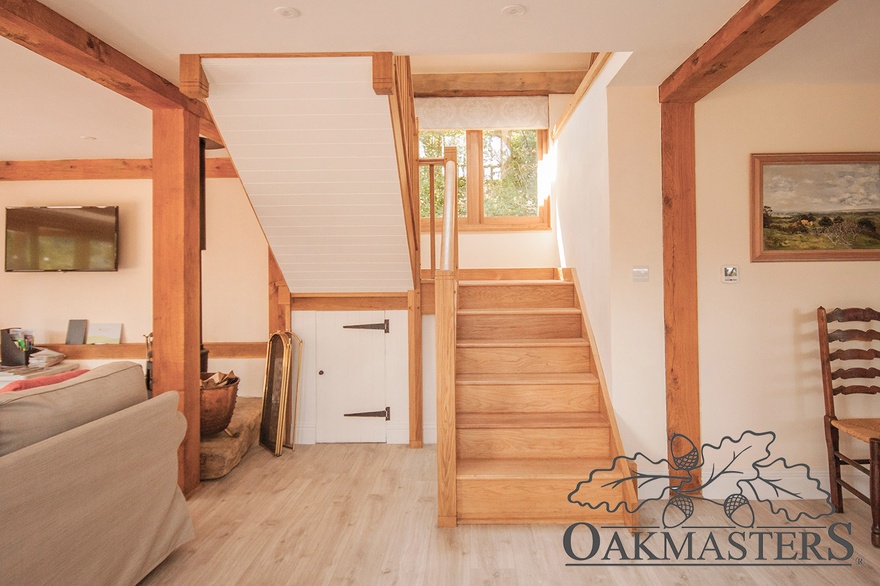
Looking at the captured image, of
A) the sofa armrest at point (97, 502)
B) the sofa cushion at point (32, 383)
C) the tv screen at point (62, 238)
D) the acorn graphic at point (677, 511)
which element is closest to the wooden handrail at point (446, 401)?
the acorn graphic at point (677, 511)

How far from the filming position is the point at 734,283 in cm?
298

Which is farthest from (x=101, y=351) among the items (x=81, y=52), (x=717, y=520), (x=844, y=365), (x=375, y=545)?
(x=844, y=365)

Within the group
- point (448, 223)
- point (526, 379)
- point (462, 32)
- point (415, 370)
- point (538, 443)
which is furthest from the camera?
point (415, 370)

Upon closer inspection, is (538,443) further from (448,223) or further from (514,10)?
(514,10)

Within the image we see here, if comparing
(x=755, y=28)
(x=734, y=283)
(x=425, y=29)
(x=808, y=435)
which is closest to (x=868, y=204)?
(x=734, y=283)

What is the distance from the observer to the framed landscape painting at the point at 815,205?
9.74 feet

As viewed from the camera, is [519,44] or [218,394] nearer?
[519,44]

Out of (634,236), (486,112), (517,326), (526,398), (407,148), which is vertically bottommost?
(526,398)

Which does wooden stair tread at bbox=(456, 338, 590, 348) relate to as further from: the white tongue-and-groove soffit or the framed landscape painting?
the framed landscape painting

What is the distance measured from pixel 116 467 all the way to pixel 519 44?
2463mm

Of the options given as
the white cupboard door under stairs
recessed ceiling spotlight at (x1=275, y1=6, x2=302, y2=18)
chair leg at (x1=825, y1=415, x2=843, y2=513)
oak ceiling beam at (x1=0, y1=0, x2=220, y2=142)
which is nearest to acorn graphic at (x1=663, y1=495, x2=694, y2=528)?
chair leg at (x1=825, y1=415, x2=843, y2=513)

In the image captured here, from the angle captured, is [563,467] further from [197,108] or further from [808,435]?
[197,108]

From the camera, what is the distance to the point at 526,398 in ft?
10.2

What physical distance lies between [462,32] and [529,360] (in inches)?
77.0
